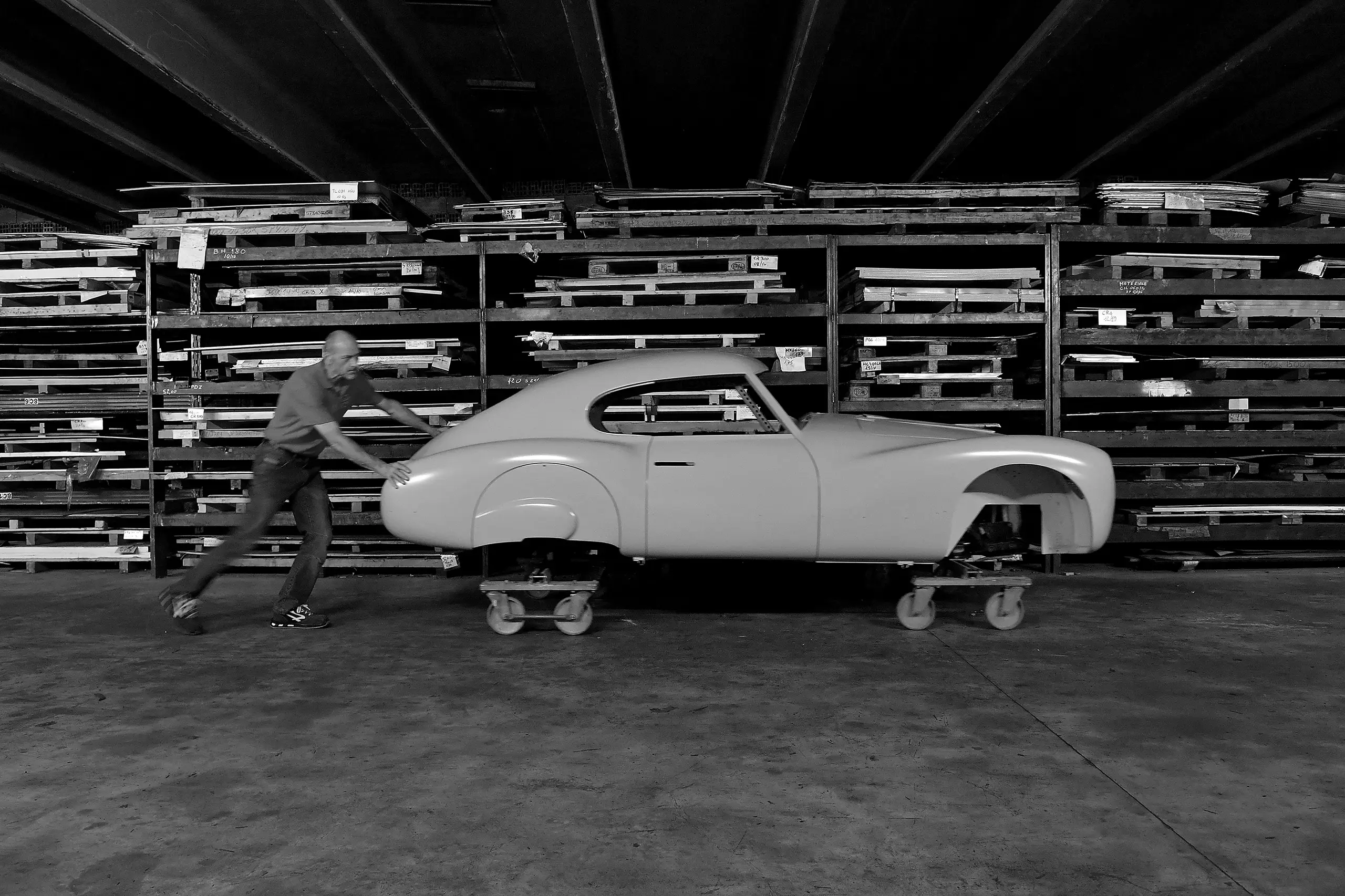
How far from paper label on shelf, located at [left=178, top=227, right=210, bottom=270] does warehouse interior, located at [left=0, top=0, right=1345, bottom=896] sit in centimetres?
3

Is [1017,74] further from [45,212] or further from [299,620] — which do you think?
[45,212]

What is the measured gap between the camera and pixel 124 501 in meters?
7.47

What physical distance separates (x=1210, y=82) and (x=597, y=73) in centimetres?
466

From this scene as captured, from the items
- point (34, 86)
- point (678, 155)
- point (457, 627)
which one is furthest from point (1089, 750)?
point (34, 86)

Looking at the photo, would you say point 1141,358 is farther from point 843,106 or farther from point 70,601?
point 70,601

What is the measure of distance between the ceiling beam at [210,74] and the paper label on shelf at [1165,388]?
756 cm

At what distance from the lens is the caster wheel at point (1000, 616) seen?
5258 millimetres

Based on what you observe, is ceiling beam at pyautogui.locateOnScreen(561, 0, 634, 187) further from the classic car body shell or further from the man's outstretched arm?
the man's outstretched arm

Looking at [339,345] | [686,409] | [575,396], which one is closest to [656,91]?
[686,409]

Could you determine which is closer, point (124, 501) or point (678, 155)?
point (124, 501)

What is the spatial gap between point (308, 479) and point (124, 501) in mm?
3039

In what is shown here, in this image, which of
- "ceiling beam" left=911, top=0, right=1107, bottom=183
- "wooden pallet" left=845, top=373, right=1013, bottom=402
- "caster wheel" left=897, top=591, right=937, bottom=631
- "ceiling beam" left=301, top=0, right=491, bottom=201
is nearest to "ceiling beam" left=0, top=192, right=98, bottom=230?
"ceiling beam" left=301, top=0, right=491, bottom=201

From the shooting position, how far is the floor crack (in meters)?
2.42

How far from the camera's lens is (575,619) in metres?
5.17
